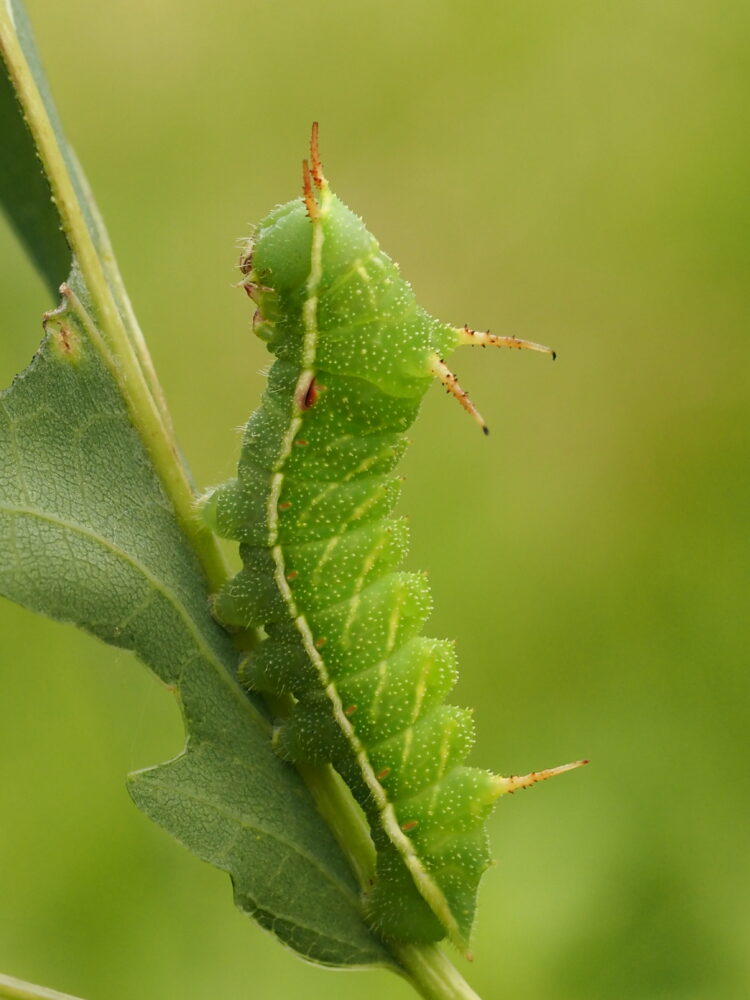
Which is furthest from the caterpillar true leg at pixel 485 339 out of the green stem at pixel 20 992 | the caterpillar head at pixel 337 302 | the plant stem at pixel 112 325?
the green stem at pixel 20 992

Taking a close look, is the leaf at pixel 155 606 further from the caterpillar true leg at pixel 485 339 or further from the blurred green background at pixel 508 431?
the blurred green background at pixel 508 431

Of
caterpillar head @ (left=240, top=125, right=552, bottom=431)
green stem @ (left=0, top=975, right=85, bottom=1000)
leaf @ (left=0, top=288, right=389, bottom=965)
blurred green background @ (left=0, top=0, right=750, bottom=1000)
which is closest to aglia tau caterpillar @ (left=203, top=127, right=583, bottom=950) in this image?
caterpillar head @ (left=240, top=125, right=552, bottom=431)

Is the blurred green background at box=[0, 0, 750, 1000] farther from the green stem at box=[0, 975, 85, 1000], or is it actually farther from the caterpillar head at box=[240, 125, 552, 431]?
the green stem at box=[0, 975, 85, 1000]

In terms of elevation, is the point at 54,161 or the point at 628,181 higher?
the point at 628,181

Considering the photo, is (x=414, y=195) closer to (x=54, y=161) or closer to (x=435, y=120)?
(x=435, y=120)

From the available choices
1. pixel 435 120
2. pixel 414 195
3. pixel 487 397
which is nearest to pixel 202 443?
pixel 487 397

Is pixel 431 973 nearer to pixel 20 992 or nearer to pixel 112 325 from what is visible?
pixel 20 992
